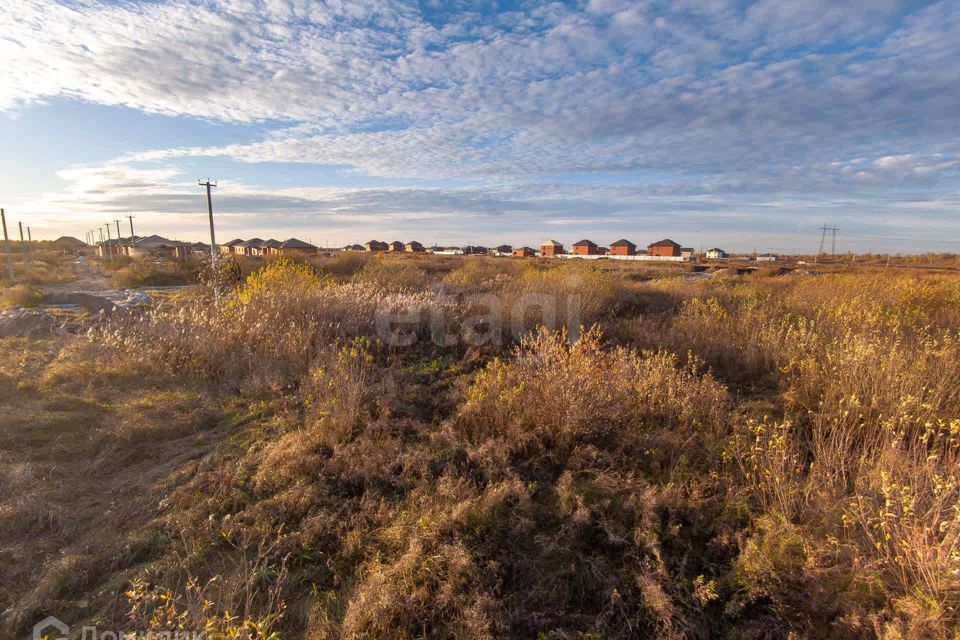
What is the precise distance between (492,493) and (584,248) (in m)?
67.6

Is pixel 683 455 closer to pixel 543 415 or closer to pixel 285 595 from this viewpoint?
pixel 543 415

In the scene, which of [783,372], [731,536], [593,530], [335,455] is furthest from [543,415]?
[783,372]

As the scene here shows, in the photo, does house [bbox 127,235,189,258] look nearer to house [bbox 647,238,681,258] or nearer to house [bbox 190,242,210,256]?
house [bbox 190,242,210,256]

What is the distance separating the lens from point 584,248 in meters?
67.1

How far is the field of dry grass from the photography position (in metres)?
2.16

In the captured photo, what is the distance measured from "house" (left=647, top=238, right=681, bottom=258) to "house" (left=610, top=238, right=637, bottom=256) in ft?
8.81

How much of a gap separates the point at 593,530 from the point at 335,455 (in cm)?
208

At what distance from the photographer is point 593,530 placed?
2732 mm

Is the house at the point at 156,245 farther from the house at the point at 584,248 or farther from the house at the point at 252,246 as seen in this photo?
the house at the point at 584,248

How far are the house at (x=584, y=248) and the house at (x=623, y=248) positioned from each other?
2924 mm

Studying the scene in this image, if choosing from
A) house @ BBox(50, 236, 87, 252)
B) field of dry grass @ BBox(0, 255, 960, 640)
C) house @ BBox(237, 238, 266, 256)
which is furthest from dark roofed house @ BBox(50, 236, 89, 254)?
field of dry grass @ BBox(0, 255, 960, 640)

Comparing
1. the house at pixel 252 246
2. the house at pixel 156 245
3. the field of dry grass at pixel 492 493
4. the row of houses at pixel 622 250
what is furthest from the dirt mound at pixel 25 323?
the row of houses at pixel 622 250

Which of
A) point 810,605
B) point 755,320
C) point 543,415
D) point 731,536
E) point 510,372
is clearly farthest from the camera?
point 755,320

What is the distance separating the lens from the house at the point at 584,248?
219 feet
